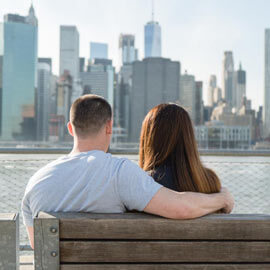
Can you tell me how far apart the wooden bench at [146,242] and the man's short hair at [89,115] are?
0.37 m

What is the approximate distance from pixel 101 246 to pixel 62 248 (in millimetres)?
124

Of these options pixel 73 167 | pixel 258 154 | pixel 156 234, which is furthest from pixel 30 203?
pixel 258 154

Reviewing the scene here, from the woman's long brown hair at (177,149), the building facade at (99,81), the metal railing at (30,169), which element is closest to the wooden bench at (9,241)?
the woman's long brown hair at (177,149)

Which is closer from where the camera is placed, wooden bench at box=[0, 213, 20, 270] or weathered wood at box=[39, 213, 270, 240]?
weathered wood at box=[39, 213, 270, 240]

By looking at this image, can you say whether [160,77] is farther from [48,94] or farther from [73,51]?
[73,51]

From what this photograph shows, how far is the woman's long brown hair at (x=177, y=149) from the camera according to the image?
1.83 metres

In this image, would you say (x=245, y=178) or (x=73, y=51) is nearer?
(x=245, y=178)

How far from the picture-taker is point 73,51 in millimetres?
136875

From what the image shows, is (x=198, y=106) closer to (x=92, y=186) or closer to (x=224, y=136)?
(x=224, y=136)

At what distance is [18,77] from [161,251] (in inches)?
4332

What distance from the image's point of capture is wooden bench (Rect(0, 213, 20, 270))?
1.56m

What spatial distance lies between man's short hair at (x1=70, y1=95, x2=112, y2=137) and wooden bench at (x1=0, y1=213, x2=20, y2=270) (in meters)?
0.40

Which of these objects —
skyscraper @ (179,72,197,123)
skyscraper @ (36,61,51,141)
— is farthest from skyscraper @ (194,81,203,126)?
skyscraper @ (36,61,51,141)

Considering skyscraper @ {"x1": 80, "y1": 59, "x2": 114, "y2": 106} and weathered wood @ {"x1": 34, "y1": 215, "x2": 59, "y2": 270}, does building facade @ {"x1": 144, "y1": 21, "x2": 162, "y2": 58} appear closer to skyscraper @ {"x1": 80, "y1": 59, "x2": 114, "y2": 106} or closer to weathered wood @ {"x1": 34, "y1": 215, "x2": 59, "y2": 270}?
skyscraper @ {"x1": 80, "y1": 59, "x2": 114, "y2": 106}
